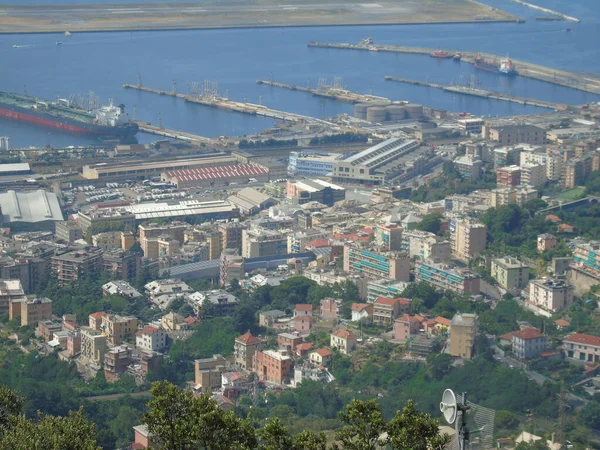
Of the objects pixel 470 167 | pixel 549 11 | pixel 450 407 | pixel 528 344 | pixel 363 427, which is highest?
pixel 450 407

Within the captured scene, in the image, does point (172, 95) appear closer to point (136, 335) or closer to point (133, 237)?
point (133, 237)

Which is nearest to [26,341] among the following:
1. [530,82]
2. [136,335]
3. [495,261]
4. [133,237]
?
[136,335]

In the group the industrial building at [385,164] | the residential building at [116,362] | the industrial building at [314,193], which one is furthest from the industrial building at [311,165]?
the residential building at [116,362]

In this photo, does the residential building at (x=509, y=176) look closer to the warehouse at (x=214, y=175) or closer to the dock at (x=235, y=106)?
→ the warehouse at (x=214, y=175)

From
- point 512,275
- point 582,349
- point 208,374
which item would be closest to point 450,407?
point 208,374

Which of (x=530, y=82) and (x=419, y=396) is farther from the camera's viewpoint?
(x=530, y=82)

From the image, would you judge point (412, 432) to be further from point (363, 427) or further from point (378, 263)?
point (378, 263)

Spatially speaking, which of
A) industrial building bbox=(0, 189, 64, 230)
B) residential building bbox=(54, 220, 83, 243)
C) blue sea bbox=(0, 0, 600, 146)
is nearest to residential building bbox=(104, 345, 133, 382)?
residential building bbox=(54, 220, 83, 243)
